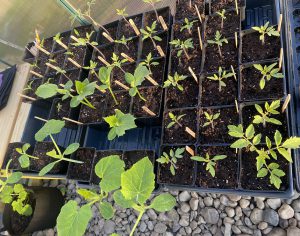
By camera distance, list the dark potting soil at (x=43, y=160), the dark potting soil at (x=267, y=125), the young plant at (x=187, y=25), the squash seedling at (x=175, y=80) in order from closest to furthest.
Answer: the dark potting soil at (x=267, y=125) < the squash seedling at (x=175, y=80) < the young plant at (x=187, y=25) < the dark potting soil at (x=43, y=160)

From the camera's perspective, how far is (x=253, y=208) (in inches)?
57.6

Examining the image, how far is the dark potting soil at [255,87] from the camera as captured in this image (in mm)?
1194

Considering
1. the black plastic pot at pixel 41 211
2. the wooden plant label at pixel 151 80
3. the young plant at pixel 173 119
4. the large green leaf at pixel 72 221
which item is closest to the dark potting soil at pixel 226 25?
the wooden plant label at pixel 151 80

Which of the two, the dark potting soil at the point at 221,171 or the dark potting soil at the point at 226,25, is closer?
A: the dark potting soil at the point at 221,171

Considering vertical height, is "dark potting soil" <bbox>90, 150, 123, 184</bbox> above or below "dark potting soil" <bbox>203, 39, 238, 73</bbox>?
below

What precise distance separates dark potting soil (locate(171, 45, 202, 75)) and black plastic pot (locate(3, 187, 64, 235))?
1.10 m

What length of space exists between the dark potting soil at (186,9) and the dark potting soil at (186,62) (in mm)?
212

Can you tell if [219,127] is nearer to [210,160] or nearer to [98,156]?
[210,160]

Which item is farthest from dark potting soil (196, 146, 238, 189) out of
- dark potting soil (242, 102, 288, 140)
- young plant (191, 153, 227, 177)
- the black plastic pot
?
the black plastic pot

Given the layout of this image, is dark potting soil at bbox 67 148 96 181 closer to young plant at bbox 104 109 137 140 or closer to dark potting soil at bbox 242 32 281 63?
young plant at bbox 104 109 137 140

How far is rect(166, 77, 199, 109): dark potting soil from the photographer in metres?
1.37

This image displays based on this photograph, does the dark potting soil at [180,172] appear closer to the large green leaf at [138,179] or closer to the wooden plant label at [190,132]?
the wooden plant label at [190,132]

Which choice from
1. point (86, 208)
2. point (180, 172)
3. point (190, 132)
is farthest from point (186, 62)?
point (86, 208)

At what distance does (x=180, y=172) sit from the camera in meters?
1.27
